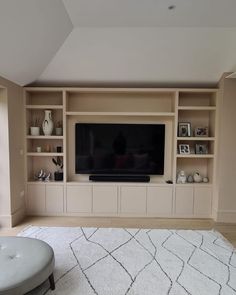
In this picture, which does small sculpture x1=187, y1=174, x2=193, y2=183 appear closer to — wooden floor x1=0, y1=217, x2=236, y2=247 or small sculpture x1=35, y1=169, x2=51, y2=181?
wooden floor x1=0, y1=217, x2=236, y2=247

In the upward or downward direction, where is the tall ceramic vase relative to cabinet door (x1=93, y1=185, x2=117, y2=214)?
upward

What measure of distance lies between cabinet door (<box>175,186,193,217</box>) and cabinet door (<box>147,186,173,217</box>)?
0.12 metres

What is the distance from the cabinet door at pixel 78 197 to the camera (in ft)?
13.1

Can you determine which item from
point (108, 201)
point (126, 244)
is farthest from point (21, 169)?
point (126, 244)

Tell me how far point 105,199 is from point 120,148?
93 cm

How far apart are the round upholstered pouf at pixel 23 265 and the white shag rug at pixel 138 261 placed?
338 mm

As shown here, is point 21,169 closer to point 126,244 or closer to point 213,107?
point 126,244

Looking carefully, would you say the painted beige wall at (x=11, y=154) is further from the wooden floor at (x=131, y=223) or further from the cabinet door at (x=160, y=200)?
the cabinet door at (x=160, y=200)

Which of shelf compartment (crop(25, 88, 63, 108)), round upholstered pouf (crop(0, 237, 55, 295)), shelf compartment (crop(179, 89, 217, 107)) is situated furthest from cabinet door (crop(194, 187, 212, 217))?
shelf compartment (crop(25, 88, 63, 108))

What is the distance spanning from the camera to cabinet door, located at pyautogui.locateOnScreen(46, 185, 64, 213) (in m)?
4.00

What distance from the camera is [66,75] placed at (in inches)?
149

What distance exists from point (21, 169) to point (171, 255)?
272 cm

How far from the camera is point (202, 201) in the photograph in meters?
3.98

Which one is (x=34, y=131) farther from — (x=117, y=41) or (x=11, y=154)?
(x=117, y=41)
